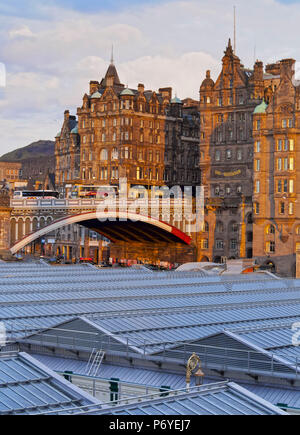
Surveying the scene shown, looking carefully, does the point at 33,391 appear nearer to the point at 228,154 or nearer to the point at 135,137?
the point at 228,154

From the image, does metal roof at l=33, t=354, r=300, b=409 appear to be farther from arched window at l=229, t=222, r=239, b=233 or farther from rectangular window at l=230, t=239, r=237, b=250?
rectangular window at l=230, t=239, r=237, b=250

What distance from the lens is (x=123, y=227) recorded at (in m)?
156

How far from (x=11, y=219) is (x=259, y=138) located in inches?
1655

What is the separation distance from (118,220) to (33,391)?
117645mm

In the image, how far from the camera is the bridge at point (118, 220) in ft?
414

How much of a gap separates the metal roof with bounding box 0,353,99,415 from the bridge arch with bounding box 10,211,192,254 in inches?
3557

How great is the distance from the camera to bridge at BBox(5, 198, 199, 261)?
12625cm

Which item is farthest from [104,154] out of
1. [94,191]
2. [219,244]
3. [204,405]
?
[204,405]

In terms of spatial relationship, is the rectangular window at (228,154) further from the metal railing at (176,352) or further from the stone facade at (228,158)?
the metal railing at (176,352)

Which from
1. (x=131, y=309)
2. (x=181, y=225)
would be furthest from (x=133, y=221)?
(x=131, y=309)

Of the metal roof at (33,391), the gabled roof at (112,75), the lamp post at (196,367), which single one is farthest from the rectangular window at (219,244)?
the metal roof at (33,391)

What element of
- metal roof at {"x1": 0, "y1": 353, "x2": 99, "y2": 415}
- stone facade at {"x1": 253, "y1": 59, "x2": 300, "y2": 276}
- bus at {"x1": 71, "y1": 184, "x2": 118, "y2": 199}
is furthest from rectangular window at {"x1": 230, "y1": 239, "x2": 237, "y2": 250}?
metal roof at {"x1": 0, "y1": 353, "x2": 99, "y2": 415}
